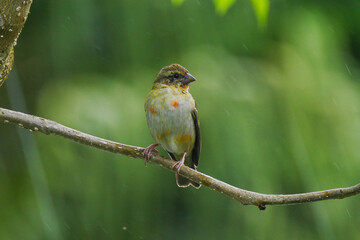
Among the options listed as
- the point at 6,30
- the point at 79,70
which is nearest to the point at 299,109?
the point at 79,70

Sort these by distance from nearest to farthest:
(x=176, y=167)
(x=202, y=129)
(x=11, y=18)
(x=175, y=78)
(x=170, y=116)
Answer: (x=11, y=18), (x=176, y=167), (x=170, y=116), (x=175, y=78), (x=202, y=129)

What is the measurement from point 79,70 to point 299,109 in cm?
147

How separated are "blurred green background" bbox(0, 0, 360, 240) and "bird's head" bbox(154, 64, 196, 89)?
62 cm

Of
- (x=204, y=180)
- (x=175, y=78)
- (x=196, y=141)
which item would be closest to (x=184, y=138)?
(x=196, y=141)

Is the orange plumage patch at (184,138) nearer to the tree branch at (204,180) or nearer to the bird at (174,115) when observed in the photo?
the bird at (174,115)

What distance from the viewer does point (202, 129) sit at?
3529 millimetres

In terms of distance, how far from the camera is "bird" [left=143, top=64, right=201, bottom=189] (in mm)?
2789

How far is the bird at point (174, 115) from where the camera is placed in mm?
2789

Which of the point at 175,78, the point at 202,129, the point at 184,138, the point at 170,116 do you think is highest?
the point at 175,78

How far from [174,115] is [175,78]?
0.23 m

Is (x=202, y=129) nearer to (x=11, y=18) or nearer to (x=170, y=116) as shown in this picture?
(x=170, y=116)

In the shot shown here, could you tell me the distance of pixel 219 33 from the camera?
3.84m

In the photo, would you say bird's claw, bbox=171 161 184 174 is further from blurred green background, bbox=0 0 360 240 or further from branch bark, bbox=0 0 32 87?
blurred green background, bbox=0 0 360 240

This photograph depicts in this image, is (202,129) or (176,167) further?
(202,129)
